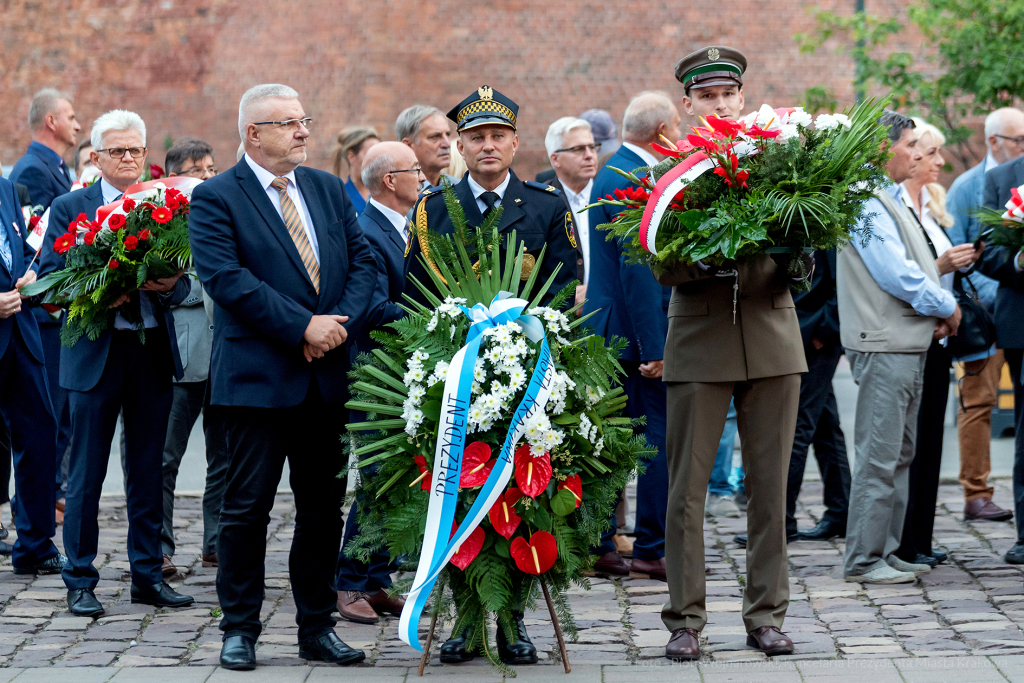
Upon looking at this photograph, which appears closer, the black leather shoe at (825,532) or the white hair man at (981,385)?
the black leather shoe at (825,532)

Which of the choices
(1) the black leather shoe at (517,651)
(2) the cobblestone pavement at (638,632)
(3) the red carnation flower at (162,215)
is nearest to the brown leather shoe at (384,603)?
(2) the cobblestone pavement at (638,632)

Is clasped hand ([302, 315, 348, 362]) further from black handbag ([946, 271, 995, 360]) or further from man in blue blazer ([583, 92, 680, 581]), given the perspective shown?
black handbag ([946, 271, 995, 360])

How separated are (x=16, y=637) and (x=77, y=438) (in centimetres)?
100

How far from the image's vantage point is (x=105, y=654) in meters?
5.07

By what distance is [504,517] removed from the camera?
180 inches

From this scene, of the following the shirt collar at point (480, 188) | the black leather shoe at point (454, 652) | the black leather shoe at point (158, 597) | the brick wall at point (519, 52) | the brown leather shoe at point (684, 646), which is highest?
the brick wall at point (519, 52)

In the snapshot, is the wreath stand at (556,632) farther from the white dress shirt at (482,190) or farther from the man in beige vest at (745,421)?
the white dress shirt at (482,190)

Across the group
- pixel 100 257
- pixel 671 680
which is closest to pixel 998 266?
pixel 671 680

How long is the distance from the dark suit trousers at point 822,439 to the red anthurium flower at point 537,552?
280 cm

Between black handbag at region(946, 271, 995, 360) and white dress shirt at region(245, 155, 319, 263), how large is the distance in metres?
3.55

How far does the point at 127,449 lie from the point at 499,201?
2271mm

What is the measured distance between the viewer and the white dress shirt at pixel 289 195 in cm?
493

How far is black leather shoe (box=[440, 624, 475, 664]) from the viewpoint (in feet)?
16.1

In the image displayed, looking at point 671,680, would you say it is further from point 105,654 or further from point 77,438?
point 77,438
